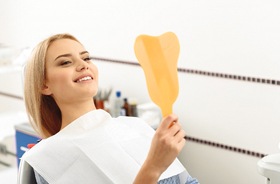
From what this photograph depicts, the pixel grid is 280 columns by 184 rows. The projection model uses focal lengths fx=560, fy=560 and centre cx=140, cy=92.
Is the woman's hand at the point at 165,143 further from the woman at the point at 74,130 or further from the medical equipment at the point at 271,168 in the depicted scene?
the medical equipment at the point at 271,168

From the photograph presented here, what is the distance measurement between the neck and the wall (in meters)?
1.23

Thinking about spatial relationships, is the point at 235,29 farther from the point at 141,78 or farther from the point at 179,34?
the point at 141,78

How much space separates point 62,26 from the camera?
4355mm

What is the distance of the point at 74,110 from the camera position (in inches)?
91.0

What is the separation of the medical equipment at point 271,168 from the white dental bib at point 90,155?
41cm

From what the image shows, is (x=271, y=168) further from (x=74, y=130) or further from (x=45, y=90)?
(x=45, y=90)

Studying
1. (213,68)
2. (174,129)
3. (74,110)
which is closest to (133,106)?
(213,68)

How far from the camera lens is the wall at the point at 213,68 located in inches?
124

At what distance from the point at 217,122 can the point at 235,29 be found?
61 cm

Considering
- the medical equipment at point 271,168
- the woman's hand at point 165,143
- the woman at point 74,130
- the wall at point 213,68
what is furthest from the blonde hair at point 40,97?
the wall at point 213,68

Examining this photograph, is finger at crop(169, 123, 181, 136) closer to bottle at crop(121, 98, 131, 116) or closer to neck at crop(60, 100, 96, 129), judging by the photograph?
neck at crop(60, 100, 96, 129)

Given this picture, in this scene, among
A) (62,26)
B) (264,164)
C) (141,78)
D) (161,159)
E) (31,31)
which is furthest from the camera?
(31,31)

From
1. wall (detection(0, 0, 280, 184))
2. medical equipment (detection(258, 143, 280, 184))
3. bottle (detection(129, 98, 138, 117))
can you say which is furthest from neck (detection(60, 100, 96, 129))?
bottle (detection(129, 98, 138, 117))

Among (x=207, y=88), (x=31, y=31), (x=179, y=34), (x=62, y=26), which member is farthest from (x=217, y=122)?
(x=31, y=31)
